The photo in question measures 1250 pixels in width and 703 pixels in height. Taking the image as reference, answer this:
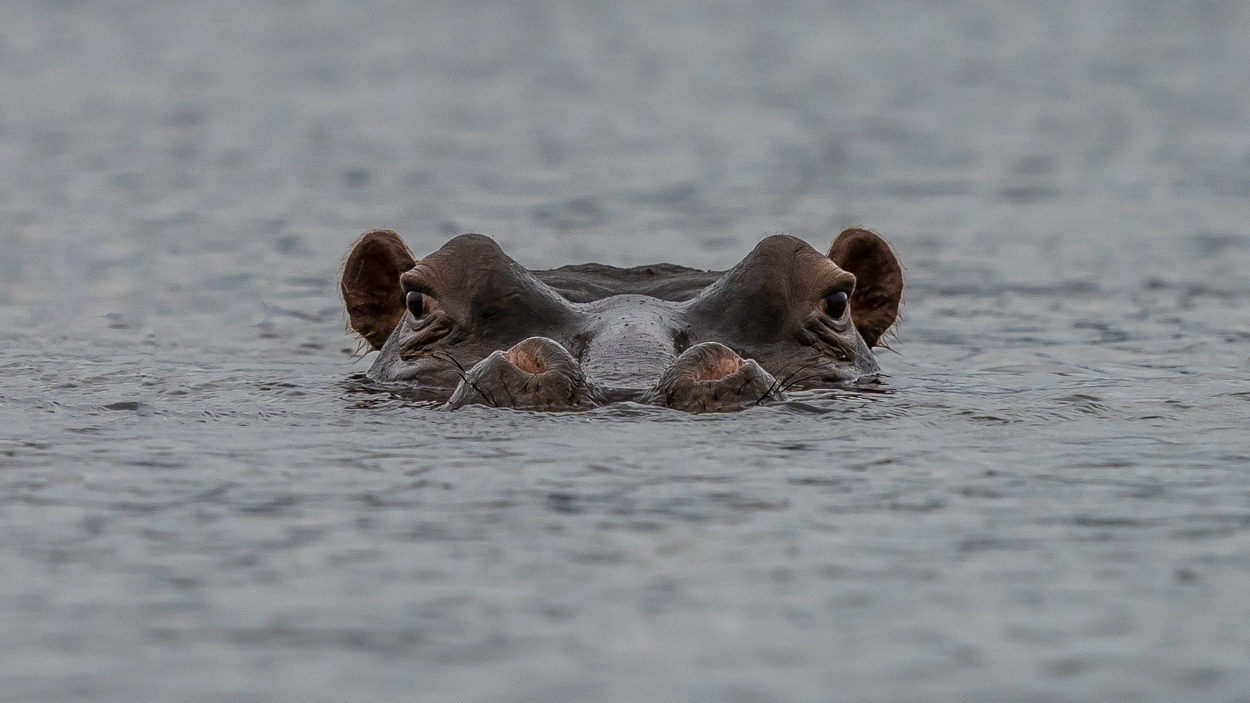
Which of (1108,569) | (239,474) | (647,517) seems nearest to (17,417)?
(239,474)

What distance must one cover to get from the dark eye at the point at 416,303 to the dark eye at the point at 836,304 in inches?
83.1

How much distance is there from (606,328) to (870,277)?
2.75m

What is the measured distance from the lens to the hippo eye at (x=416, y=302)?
9805 mm

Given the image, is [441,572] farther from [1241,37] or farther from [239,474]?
[1241,37]

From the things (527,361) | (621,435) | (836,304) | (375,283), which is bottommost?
(621,435)

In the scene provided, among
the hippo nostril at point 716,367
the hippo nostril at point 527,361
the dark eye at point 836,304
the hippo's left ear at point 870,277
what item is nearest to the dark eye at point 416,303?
the hippo nostril at point 527,361

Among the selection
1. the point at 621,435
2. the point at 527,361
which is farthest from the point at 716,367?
the point at 527,361

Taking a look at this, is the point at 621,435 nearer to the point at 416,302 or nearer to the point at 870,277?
the point at 416,302

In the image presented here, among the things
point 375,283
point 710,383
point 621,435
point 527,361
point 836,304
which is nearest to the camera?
point 621,435

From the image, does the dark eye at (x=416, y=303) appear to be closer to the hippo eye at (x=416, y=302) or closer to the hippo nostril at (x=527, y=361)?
the hippo eye at (x=416, y=302)

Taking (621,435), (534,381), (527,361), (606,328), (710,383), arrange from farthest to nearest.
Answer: (606,328)
(527,361)
(710,383)
(534,381)
(621,435)

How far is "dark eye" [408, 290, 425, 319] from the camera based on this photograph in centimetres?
980

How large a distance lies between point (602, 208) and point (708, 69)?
14915 millimetres

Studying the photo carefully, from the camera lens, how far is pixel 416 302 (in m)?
9.84
